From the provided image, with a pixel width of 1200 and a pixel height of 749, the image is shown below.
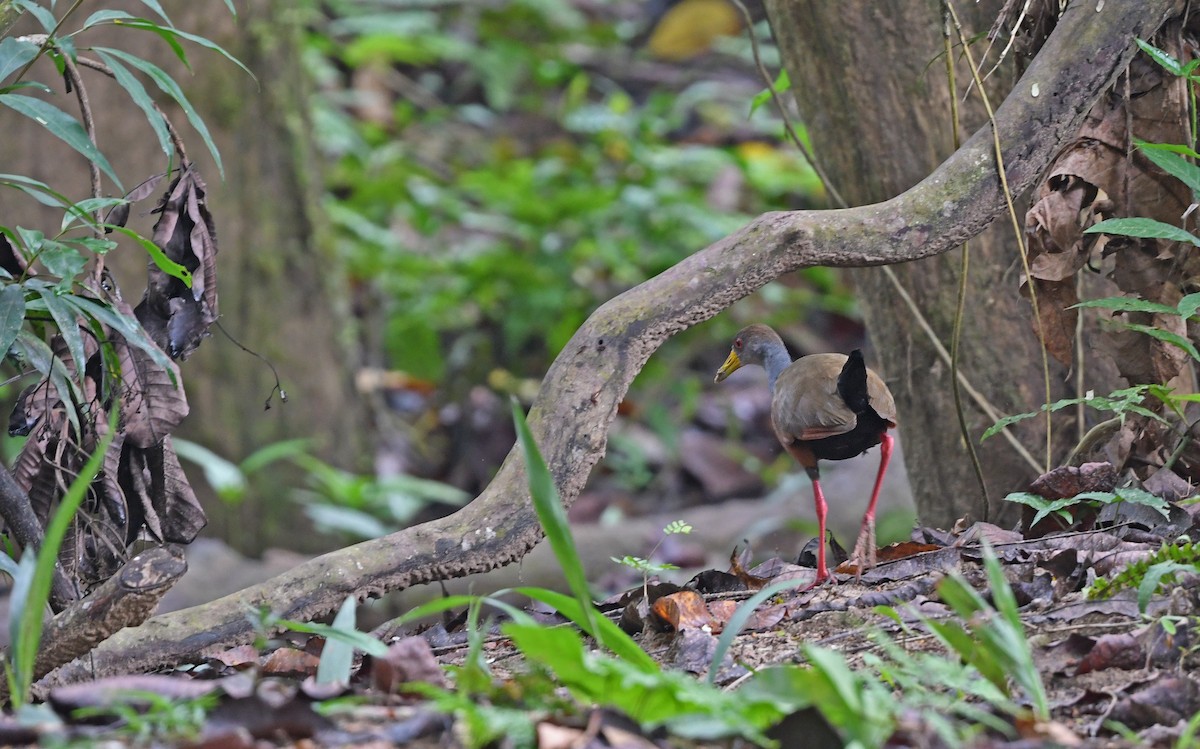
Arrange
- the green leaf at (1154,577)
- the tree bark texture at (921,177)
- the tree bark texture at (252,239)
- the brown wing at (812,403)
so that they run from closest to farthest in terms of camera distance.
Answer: the green leaf at (1154,577) → the brown wing at (812,403) → the tree bark texture at (921,177) → the tree bark texture at (252,239)

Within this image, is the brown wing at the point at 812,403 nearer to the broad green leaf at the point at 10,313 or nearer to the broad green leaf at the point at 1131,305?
the broad green leaf at the point at 1131,305

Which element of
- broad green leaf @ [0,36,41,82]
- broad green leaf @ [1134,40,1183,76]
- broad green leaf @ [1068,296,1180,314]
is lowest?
broad green leaf @ [1068,296,1180,314]

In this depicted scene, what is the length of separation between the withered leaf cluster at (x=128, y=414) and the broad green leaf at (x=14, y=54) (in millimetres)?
374

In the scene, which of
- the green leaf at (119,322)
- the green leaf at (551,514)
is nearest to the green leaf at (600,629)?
the green leaf at (551,514)

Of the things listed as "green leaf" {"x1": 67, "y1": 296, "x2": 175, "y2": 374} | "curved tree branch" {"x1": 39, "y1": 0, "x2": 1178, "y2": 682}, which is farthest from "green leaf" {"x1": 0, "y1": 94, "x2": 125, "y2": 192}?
"curved tree branch" {"x1": 39, "y1": 0, "x2": 1178, "y2": 682}

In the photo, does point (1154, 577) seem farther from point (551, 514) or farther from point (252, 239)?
point (252, 239)

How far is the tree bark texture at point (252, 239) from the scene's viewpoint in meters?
6.14

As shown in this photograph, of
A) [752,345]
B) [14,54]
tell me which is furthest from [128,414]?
[752,345]

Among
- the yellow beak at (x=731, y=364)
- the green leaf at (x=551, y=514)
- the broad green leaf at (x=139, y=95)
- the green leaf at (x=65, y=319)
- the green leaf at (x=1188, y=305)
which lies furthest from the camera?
the yellow beak at (x=731, y=364)

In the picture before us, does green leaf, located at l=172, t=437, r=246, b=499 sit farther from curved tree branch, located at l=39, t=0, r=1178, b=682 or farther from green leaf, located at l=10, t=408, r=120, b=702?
green leaf, located at l=10, t=408, r=120, b=702

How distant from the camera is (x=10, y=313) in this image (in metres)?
2.34

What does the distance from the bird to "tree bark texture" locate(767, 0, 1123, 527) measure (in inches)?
26.5

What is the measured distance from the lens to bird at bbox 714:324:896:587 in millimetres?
3162

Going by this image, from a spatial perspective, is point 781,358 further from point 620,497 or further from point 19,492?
point 620,497
